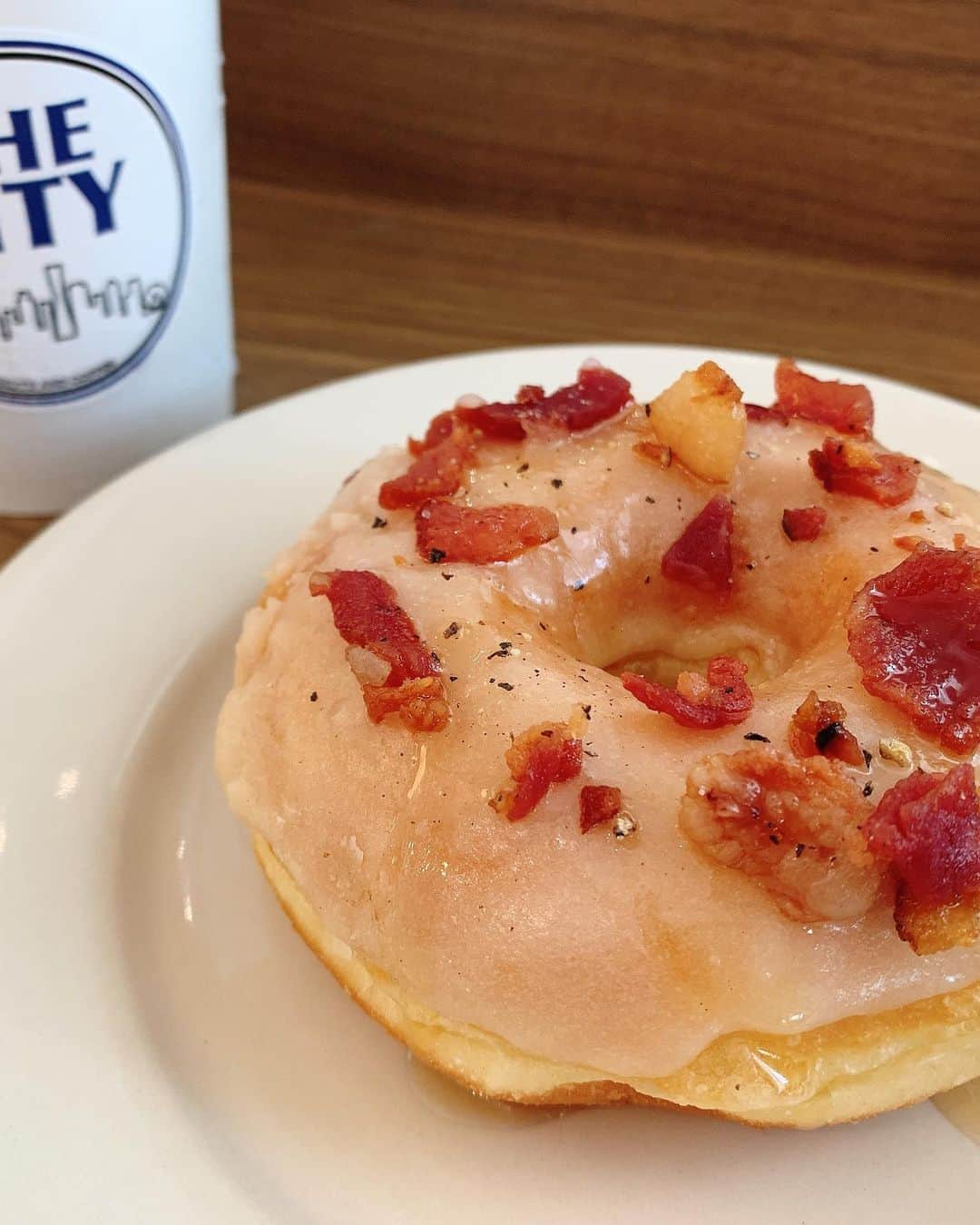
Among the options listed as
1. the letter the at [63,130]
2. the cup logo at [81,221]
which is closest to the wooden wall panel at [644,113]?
the cup logo at [81,221]

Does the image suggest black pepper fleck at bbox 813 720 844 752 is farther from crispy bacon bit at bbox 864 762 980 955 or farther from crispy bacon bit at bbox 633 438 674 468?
crispy bacon bit at bbox 633 438 674 468

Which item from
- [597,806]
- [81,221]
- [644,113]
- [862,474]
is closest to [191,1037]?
[597,806]

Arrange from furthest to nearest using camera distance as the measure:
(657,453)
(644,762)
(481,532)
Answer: (657,453)
(481,532)
(644,762)

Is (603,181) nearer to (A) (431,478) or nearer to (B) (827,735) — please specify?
(A) (431,478)

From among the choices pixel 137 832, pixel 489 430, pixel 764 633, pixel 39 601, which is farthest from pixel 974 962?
pixel 39 601

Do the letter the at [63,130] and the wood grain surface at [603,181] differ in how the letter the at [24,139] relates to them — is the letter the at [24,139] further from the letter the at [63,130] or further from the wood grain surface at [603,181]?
the wood grain surface at [603,181]

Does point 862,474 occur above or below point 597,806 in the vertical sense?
above

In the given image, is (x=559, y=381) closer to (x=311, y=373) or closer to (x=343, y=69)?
(x=311, y=373)

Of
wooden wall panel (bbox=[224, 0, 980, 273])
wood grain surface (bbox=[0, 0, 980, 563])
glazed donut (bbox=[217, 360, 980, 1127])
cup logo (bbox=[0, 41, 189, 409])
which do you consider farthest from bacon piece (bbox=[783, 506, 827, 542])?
wooden wall panel (bbox=[224, 0, 980, 273])
